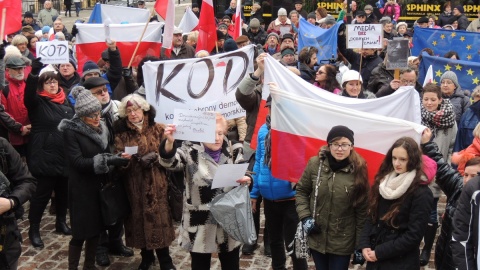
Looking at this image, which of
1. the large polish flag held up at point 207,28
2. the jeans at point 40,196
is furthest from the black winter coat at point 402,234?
the large polish flag held up at point 207,28

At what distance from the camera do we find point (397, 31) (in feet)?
52.1

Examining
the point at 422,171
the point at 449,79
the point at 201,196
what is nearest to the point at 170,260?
the point at 201,196

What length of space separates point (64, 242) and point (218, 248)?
9.35 ft

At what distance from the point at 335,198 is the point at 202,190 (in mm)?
1130

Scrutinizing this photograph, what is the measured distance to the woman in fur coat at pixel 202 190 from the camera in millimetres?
5652

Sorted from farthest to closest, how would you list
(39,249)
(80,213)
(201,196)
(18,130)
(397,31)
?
(397,31) → (18,130) → (39,249) → (80,213) → (201,196)

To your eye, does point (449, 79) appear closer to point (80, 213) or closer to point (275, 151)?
point (275, 151)

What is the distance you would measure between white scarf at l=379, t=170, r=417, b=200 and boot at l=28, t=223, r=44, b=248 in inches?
172

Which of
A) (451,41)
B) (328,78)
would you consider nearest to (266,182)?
(328,78)

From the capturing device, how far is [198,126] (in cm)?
543

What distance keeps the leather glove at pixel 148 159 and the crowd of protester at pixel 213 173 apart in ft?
0.06

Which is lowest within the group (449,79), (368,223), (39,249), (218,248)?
(39,249)

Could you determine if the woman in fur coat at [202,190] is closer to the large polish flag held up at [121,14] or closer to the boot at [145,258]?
the boot at [145,258]

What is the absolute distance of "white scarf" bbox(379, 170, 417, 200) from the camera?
16.1 ft
